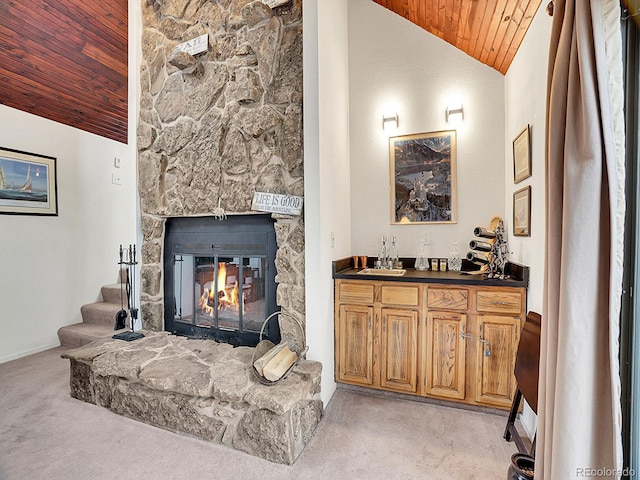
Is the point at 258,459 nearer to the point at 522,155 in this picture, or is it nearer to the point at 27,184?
the point at 522,155

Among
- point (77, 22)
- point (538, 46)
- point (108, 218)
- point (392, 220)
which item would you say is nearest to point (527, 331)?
point (392, 220)

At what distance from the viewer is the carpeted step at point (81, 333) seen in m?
3.42

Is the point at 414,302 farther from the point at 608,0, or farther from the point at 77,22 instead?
the point at 77,22

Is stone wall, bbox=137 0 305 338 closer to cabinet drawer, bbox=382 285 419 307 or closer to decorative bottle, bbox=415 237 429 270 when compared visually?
cabinet drawer, bbox=382 285 419 307

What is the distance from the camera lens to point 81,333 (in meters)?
3.47

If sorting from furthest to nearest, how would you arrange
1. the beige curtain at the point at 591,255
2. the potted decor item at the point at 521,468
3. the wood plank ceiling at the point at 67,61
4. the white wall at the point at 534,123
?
the wood plank ceiling at the point at 67,61 < the white wall at the point at 534,123 < the potted decor item at the point at 521,468 < the beige curtain at the point at 591,255

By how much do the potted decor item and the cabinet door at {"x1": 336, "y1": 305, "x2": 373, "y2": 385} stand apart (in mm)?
1133

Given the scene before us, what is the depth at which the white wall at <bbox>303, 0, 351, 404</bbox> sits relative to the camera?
221 cm

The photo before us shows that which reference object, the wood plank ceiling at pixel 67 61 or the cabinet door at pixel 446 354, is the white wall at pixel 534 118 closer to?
the cabinet door at pixel 446 354

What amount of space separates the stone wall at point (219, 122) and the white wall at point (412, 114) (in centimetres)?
94

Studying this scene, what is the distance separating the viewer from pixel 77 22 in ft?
11.3

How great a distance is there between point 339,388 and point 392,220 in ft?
5.29

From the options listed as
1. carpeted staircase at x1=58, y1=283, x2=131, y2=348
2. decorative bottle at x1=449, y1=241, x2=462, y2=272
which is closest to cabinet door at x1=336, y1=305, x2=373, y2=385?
decorative bottle at x1=449, y1=241, x2=462, y2=272

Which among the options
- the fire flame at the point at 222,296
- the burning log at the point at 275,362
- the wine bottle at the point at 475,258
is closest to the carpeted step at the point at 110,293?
the fire flame at the point at 222,296
